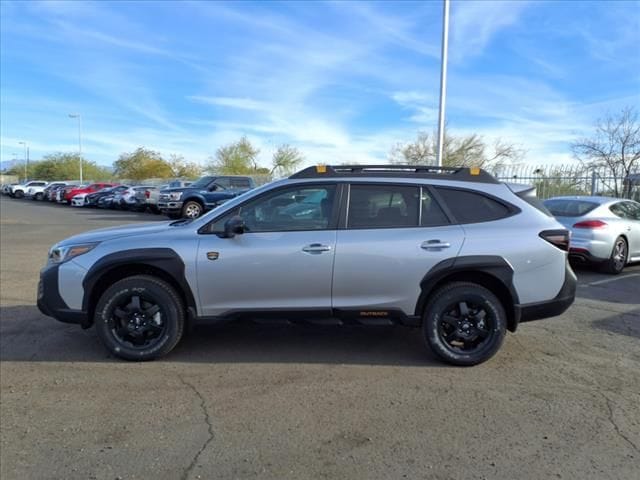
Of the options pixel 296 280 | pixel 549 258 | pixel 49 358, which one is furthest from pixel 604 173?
pixel 49 358

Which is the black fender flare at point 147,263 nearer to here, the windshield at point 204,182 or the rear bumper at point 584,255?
the rear bumper at point 584,255

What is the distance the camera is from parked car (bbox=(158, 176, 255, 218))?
1994 cm

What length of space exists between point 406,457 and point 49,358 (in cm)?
349

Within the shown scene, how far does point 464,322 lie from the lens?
4.61 meters

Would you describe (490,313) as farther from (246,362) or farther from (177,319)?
(177,319)

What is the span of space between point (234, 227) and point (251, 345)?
1.35 meters

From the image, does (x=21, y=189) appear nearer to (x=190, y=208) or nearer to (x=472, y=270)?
(x=190, y=208)

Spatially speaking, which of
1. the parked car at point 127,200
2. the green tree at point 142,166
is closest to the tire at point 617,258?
the parked car at point 127,200

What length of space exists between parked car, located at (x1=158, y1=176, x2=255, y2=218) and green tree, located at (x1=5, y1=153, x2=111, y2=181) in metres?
71.6

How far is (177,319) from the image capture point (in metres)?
4.64

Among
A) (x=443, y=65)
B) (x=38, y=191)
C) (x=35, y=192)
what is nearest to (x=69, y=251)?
(x=443, y=65)

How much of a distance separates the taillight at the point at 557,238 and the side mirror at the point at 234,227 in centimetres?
263

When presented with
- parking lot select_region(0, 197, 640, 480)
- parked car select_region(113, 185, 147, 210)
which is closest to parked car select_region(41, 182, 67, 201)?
parked car select_region(113, 185, 147, 210)

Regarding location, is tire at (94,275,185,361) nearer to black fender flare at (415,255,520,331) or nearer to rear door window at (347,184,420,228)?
rear door window at (347,184,420,228)
